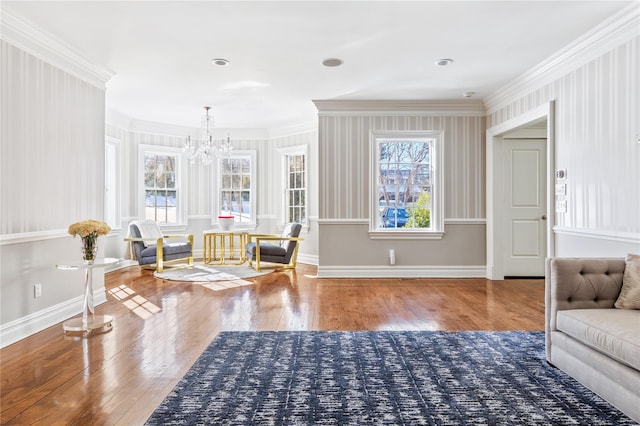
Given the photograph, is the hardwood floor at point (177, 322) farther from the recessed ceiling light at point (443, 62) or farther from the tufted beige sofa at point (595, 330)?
the recessed ceiling light at point (443, 62)

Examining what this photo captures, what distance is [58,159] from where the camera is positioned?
13.1ft

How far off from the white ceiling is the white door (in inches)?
46.9

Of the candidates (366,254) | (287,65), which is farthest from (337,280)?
(287,65)

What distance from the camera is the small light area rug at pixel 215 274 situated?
5.82m

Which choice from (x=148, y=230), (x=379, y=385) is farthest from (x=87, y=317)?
(x=148, y=230)

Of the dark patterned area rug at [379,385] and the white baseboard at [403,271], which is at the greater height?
the white baseboard at [403,271]

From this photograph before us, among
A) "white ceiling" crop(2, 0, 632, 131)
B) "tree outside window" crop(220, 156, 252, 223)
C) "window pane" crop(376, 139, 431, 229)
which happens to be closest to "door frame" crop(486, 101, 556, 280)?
"white ceiling" crop(2, 0, 632, 131)

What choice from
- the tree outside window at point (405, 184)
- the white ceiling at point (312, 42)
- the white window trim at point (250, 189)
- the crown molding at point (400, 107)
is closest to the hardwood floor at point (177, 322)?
the tree outside window at point (405, 184)

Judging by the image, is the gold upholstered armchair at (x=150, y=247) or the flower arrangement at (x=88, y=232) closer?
the flower arrangement at (x=88, y=232)

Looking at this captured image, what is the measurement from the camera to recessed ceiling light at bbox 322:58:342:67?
450cm

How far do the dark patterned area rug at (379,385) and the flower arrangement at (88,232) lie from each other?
4.62ft

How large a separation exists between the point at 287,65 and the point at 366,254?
9.94 feet

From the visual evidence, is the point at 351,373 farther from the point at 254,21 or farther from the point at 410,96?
the point at 410,96

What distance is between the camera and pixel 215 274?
643cm
